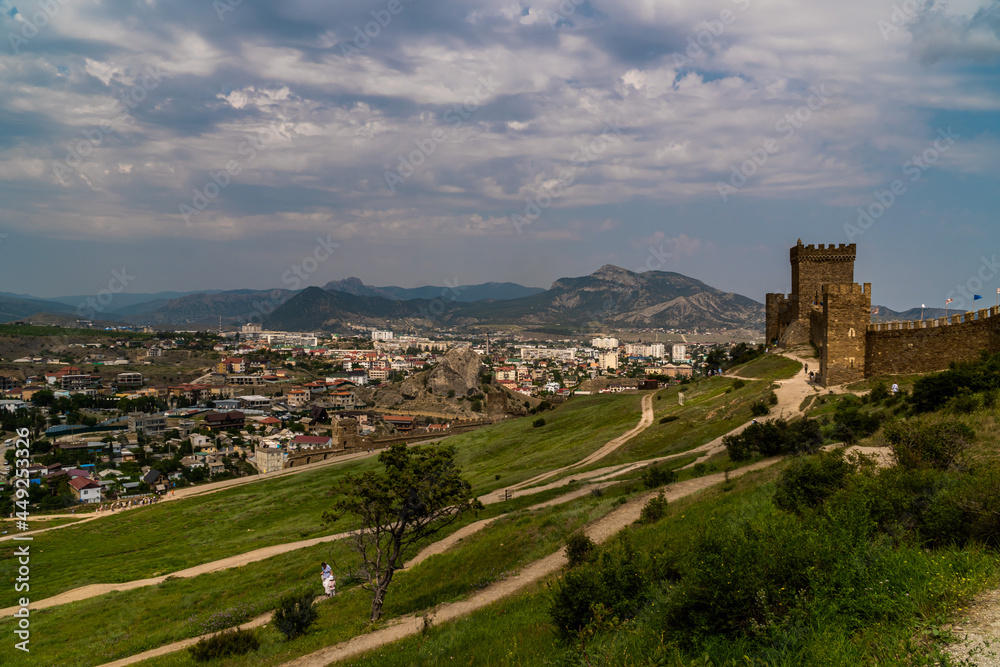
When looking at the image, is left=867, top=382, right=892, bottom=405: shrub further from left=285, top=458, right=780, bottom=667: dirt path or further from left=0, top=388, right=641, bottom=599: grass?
left=0, top=388, right=641, bottom=599: grass

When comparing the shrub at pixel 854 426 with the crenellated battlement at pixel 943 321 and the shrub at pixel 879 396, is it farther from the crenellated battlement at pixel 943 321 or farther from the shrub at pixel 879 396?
the crenellated battlement at pixel 943 321

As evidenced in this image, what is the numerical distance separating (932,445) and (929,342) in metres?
22.1

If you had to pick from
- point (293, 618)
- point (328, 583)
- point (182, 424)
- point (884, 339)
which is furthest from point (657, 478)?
point (182, 424)

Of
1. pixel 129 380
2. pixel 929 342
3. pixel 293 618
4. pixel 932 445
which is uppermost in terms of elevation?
pixel 929 342

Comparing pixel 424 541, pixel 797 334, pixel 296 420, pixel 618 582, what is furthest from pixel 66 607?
pixel 296 420

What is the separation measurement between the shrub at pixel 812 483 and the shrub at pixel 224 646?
15.9m

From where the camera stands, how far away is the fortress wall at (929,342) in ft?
90.0

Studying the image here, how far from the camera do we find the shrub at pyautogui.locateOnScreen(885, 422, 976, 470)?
12.6m

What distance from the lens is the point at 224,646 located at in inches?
693

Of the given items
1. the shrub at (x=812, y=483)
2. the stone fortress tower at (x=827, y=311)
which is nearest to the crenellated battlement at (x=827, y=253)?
the stone fortress tower at (x=827, y=311)

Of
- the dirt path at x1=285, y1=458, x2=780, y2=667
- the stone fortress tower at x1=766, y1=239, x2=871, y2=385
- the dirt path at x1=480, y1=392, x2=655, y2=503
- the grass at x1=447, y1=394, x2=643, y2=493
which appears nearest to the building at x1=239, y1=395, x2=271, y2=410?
the grass at x1=447, y1=394, x2=643, y2=493

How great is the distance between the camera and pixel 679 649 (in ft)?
25.0

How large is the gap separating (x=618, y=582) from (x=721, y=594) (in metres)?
2.96

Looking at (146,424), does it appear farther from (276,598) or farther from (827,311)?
(827,311)
